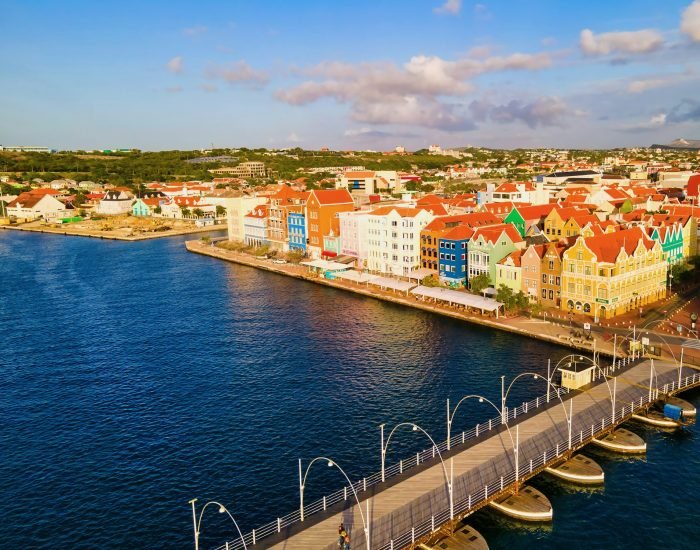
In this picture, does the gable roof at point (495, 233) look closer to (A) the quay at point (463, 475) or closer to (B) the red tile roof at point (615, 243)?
(B) the red tile roof at point (615, 243)

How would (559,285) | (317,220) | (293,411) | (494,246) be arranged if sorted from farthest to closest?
(317,220) < (494,246) < (559,285) < (293,411)

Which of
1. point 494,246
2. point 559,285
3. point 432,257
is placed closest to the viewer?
point 559,285

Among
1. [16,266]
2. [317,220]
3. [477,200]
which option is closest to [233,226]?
[317,220]

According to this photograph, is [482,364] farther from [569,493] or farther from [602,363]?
[569,493]

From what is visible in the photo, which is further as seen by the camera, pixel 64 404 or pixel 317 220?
pixel 317 220

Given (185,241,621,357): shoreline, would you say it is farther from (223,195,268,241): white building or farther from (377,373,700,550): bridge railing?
(377,373,700,550): bridge railing

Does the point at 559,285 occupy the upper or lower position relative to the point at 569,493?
upper

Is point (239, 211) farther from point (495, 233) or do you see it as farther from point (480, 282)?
point (480, 282)
